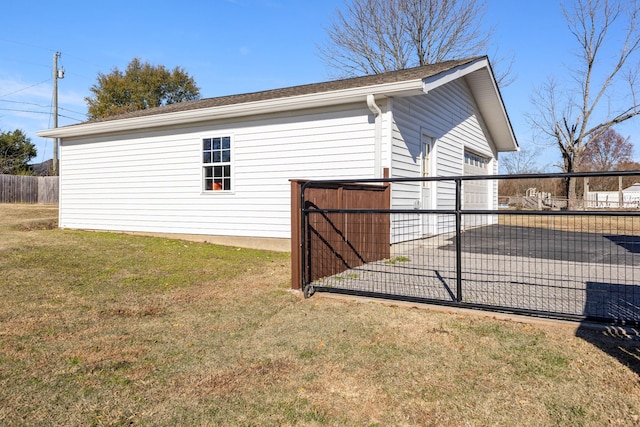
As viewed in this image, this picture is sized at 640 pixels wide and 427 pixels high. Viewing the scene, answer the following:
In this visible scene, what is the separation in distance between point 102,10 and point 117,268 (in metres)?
12.9

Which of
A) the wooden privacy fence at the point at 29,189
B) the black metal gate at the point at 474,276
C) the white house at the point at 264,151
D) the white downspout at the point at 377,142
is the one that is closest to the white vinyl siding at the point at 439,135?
the white house at the point at 264,151

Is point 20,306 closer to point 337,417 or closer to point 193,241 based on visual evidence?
point 337,417

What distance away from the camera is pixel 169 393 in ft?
8.12

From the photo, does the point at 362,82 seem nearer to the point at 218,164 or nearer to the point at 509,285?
the point at 218,164

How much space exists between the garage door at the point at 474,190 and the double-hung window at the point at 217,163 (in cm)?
Result: 585

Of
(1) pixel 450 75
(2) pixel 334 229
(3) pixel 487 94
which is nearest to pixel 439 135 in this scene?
(1) pixel 450 75

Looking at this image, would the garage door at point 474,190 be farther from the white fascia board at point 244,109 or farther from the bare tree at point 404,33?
the bare tree at point 404,33

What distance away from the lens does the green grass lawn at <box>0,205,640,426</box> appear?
2248mm

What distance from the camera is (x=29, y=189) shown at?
67.5ft

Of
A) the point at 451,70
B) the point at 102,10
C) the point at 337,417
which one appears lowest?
the point at 337,417

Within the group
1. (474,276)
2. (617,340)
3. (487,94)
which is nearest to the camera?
(617,340)

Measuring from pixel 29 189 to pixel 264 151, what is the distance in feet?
58.7

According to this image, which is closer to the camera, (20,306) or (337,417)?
(337,417)

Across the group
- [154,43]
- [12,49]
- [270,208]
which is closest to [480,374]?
[270,208]
